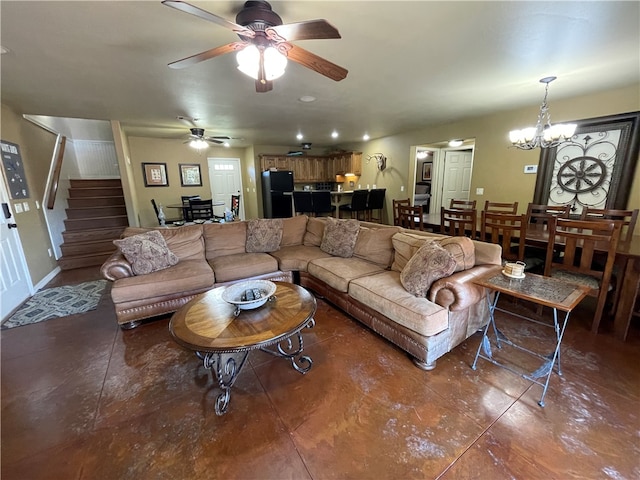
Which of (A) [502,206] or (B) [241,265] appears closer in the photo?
(B) [241,265]

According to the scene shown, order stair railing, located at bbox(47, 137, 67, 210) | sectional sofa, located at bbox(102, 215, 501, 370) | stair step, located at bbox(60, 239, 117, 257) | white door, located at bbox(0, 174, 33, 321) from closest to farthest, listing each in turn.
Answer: sectional sofa, located at bbox(102, 215, 501, 370) < white door, located at bbox(0, 174, 33, 321) < stair railing, located at bbox(47, 137, 67, 210) < stair step, located at bbox(60, 239, 117, 257)

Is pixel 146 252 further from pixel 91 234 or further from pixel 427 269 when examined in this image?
pixel 91 234

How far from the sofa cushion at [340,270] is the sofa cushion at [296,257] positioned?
121 millimetres

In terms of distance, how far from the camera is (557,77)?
2799 millimetres

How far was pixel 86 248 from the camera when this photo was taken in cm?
460

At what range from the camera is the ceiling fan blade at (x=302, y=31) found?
1.41 m

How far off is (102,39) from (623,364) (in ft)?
15.0

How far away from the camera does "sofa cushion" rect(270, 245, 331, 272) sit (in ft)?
10.6

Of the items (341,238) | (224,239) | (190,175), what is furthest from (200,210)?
(341,238)

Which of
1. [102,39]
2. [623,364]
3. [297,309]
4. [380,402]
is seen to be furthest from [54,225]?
[623,364]

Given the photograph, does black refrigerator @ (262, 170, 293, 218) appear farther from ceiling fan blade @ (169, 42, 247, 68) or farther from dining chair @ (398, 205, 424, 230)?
ceiling fan blade @ (169, 42, 247, 68)

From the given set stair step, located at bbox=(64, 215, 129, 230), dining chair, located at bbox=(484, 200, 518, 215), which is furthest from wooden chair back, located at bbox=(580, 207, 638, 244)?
stair step, located at bbox=(64, 215, 129, 230)

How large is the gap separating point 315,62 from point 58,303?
3857mm

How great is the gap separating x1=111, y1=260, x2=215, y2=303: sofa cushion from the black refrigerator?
426cm
